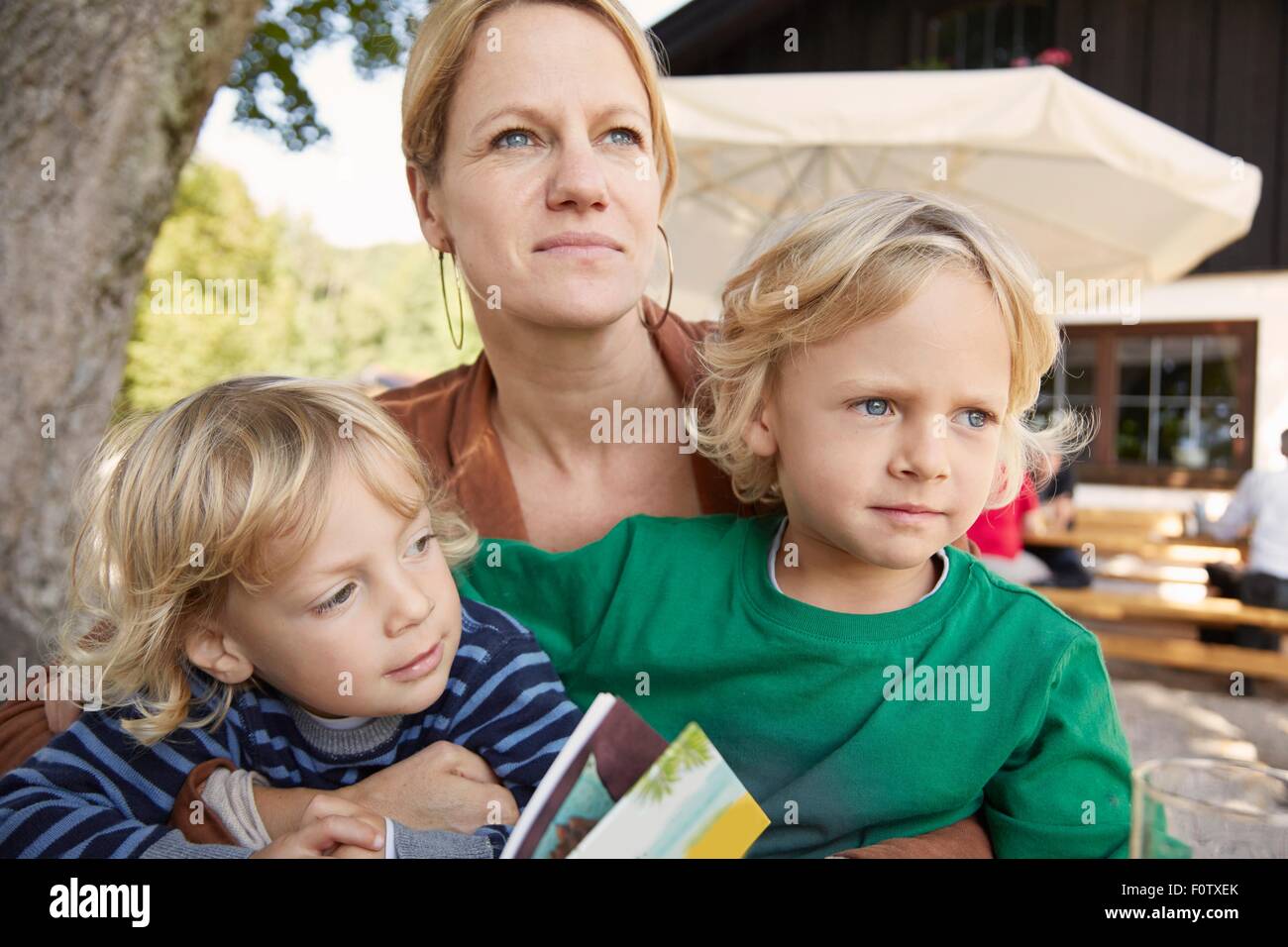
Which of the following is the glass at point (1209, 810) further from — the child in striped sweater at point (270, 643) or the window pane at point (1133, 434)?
the window pane at point (1133, 434)

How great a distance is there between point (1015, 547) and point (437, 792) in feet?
13.3

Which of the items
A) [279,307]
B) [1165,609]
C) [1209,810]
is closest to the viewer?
[1209,810]

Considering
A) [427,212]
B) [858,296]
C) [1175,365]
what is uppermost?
[427,212]

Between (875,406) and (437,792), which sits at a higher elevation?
(875,406)

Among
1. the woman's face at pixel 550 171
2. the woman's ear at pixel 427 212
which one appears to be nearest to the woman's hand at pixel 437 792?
the woman's face at pixel 550 171

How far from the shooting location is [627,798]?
0.92 m

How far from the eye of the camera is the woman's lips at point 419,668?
1.21 metres

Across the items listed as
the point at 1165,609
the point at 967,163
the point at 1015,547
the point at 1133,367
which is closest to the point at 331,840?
the point at 1015,547

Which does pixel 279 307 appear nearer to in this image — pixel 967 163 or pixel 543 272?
pixel 967 163

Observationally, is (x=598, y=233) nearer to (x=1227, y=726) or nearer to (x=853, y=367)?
(x=853, y=367)

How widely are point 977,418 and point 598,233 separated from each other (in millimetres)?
625

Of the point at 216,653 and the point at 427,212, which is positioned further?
the point at 427,212

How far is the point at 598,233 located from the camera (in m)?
1.43

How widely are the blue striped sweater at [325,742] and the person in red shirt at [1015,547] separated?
2968 mm
